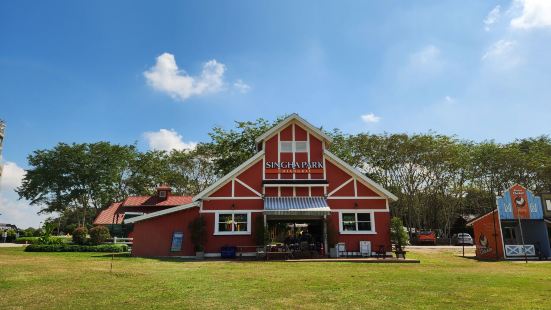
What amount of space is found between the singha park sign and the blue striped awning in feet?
5.90

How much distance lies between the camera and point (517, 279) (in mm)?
12516

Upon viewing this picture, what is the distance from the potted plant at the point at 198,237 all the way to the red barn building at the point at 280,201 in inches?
17.5

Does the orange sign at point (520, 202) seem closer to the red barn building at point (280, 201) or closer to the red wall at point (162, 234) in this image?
the red barn building at point (280, 201)

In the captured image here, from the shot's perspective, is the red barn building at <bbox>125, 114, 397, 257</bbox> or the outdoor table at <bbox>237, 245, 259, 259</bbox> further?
the red barn building at <bbox>125, 114, 397, 257</bbox>

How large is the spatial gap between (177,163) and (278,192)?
110 ft

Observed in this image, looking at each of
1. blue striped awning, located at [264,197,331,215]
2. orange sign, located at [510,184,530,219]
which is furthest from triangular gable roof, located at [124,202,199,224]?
orange sign, located at [510,184,530,219]

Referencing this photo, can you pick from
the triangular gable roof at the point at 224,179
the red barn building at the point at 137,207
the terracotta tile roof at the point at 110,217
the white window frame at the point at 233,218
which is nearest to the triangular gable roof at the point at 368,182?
the triangular gable roof at the point at 224,179

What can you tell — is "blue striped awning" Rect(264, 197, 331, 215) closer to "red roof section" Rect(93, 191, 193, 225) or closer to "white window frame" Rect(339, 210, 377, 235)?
"white window frame" Rect(339, 210, 377, 235)

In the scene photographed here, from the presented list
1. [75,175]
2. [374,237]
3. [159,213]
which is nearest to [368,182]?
[374,237]

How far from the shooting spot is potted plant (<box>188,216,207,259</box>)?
71.6 feet

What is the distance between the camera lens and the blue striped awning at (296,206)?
2131 cm

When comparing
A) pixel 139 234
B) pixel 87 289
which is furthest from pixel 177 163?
pixel 87 289

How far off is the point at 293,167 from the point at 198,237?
719 centimetres

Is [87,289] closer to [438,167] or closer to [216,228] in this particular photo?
[216,228]
